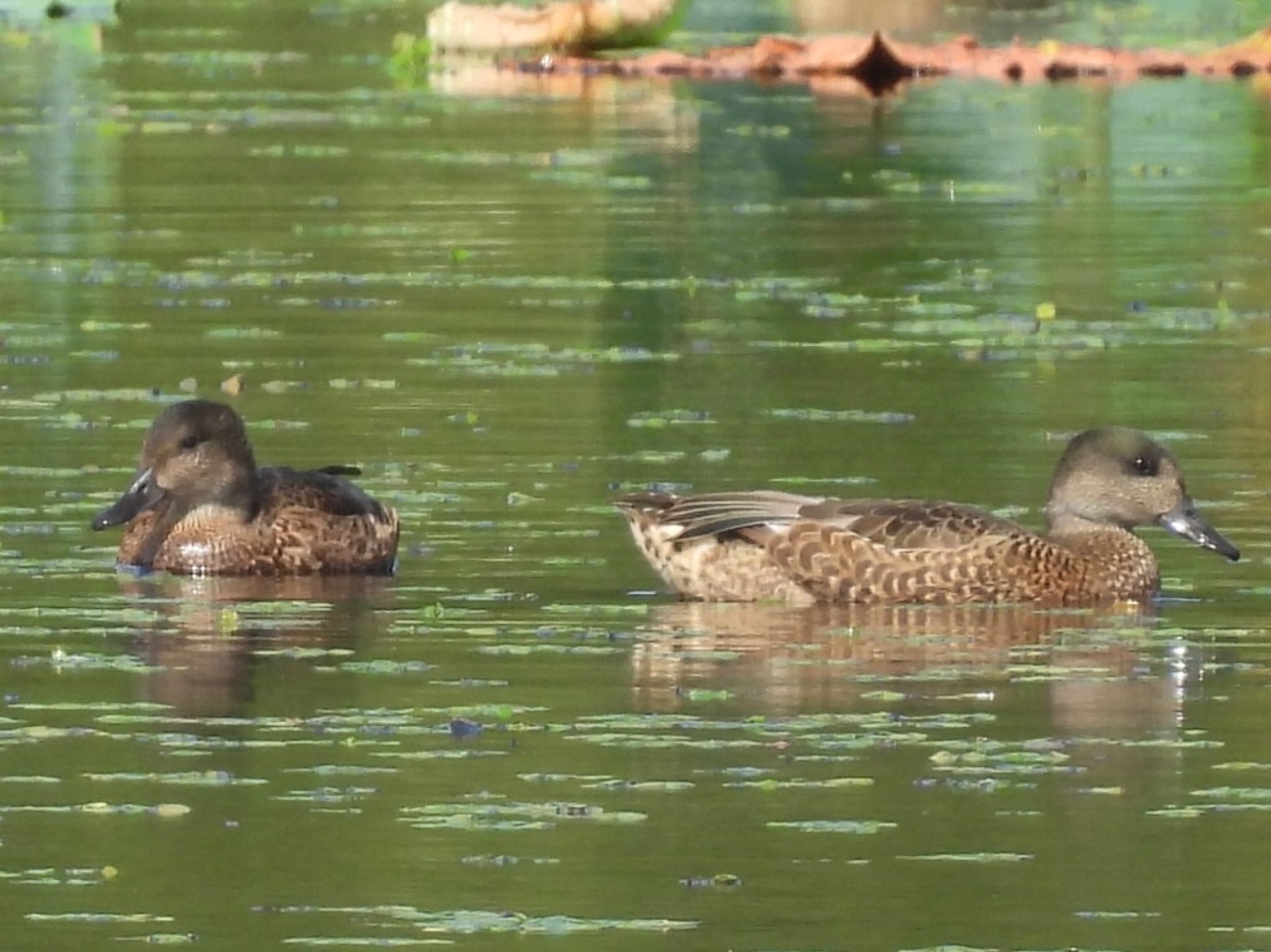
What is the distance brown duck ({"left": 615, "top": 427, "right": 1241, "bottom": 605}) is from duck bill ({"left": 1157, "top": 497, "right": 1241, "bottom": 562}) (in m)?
0.04

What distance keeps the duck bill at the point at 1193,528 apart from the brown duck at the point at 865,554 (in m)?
0.04

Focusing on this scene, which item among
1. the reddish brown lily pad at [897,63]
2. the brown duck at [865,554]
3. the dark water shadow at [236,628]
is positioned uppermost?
the reddish brown lily pad at [897,63]

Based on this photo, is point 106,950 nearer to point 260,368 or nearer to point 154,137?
point 260,368

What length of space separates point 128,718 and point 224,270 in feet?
35.3

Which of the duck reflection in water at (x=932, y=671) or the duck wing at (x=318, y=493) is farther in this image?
the duck wing at (x=318, y=493)

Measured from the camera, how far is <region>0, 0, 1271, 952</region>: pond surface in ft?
28.0

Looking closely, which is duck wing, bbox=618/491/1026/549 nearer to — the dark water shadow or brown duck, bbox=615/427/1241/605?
brown duck, bbox=615/427/1241/605

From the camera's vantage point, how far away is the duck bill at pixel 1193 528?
1274cm

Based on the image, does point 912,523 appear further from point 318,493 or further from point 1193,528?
point 318,493

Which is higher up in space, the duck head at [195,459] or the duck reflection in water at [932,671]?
the duck head at [195,459]

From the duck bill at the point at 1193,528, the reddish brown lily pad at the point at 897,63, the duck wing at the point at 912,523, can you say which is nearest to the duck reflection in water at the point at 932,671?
the duck wing at the point at 912,523

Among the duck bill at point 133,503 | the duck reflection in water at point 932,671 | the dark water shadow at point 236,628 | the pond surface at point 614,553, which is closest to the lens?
the pond surface at point 614,553

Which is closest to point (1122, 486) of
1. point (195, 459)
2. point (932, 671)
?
point (932, 671)

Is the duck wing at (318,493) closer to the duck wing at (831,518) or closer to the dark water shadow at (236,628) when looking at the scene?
the dark water shadow at (236,628)
